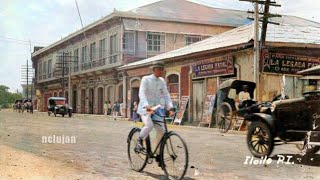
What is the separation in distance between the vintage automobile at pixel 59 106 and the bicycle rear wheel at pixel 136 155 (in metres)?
22.8

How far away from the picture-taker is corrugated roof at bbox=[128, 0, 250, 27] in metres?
28.2

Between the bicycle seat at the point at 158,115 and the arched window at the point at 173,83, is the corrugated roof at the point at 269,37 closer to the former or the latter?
the arched window at the point at 173,83

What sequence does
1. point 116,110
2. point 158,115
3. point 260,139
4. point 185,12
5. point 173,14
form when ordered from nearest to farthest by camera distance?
point 158,115, point 260,139, point 116,110, point 173,14, point 185,12

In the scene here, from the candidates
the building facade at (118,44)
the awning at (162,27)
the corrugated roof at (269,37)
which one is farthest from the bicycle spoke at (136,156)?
the awning at (162,27)

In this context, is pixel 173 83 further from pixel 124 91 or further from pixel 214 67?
pixel 124 91

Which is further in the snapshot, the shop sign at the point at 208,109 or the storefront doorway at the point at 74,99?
the storefront doorway at the point at 74,99

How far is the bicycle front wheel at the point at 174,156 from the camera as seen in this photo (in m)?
5.81

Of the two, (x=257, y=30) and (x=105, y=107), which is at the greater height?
(x=257, y=30)

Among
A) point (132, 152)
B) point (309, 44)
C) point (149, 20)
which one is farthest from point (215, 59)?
point (132, 152)

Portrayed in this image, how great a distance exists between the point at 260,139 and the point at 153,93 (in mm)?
2893

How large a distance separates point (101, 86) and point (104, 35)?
346 cm

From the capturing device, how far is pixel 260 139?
27.5 feet

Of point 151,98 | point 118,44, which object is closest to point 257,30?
point 151,98

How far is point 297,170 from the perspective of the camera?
23.5 ft
